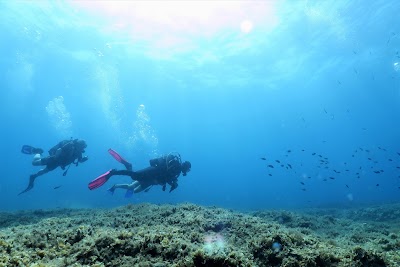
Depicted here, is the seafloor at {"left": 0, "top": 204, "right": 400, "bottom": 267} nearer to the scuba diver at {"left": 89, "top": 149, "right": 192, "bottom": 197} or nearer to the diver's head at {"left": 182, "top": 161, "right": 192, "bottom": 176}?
the scuba diver at {"left": 89, "top": 149, "right": 192, "bottom": 197}

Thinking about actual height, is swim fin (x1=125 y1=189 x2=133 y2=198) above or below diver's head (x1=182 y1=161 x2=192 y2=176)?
below

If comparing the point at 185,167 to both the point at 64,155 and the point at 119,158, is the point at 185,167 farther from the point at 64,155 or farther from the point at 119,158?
the point at 64,155

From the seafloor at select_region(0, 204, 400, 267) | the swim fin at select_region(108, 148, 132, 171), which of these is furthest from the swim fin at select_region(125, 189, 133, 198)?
the seafloor at select_region(0, 204, 400, 267)

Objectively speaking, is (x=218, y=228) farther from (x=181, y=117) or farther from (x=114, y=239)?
(x=181, y=117)

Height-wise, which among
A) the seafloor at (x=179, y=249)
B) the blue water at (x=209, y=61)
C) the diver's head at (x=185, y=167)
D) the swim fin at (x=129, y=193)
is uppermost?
the blue water at (x=209, y=61)

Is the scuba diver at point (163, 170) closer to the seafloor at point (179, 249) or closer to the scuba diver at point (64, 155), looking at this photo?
the scuba diver at point (64, 155)

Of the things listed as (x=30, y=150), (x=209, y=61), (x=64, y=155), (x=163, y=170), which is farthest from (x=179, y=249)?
(x=209, y=61)

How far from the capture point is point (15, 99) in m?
94.9

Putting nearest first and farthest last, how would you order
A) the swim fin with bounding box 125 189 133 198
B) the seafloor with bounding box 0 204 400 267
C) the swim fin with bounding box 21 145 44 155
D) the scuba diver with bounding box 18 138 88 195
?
1. the seafloor with bounding box 0 204 400 267
2. the swim fin with bounding box 125 189 133 198
3. the scuba diver with bounding box 18 138 88 195
4. the swim fin with bounding box 21 145 44 155

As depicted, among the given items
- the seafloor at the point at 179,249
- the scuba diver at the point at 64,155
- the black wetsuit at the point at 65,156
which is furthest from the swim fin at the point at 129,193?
the seafloor at the point at 179,249

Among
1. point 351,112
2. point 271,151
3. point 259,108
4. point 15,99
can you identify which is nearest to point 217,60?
point 259,108

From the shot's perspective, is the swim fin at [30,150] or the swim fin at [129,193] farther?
the swim fin at [30,150]

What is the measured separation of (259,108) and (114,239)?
80809 mm

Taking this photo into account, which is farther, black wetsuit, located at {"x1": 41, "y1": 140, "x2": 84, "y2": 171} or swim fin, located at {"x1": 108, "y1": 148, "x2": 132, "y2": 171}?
black wetsuit, located at {"x1": 41, "y1": 140, "x2": 84, "y2": 171}
